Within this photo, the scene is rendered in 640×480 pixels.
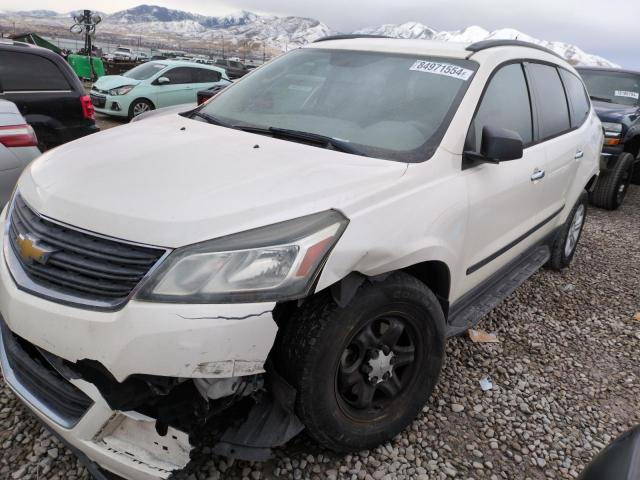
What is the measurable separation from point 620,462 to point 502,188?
5.48 ft

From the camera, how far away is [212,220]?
1.68 m

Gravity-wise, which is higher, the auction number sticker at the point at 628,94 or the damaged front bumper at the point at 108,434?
the damaged front bumper at the point at 108,434

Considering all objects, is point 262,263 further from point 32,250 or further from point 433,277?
point 433,277

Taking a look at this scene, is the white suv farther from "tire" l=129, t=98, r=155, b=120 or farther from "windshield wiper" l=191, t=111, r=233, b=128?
"tire" l=129, t=98, r=155, b=120

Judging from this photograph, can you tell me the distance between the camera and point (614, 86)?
26.9 ft

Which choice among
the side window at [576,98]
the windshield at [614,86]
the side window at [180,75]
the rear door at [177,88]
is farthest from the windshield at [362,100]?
the side window at [180,75]

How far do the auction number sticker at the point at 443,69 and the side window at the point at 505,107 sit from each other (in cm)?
15

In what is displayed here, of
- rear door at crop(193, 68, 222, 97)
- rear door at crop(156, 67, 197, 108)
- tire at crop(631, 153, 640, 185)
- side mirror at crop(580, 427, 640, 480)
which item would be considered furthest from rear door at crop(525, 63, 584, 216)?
rear door at crop(193, 68, 222, 97)

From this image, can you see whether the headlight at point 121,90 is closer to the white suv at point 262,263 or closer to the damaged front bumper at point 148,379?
the white suv at point 262,263

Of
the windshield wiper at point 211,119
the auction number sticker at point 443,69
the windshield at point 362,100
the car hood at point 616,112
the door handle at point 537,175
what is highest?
the auction number sticker at point 443,69

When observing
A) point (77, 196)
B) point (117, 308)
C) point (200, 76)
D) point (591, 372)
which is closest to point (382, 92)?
point (77, 196)

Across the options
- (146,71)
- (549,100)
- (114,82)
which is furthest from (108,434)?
(146,71)

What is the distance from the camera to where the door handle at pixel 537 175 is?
10.1 ft

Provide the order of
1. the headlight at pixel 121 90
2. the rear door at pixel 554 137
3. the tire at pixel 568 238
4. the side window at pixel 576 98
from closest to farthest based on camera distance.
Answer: the rear door at pixel 554 137 → the side window at pixel 576 98 → the tire at pixel 568 238 → the headlight at pixel 121 90
